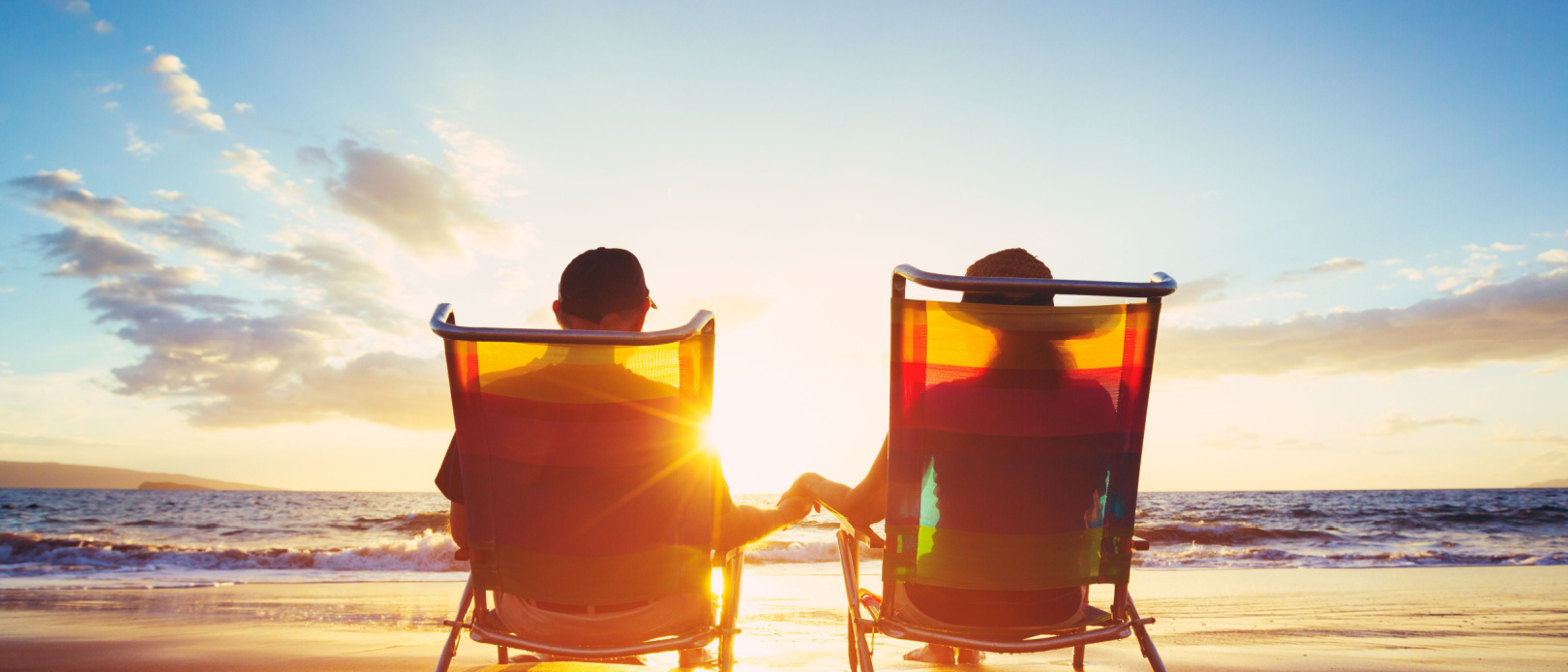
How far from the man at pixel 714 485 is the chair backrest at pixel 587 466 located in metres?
0.08

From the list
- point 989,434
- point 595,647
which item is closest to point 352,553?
point 595,647

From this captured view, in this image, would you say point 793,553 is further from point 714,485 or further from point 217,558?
point 714,485

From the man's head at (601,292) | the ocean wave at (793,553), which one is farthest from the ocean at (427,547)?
the man's head at (601,292)

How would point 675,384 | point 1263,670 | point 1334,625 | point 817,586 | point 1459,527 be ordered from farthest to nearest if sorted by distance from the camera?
1. point 1459,527
2. point 817,586
3. point 1334,625
4. point 1263,670
5. point 675,384

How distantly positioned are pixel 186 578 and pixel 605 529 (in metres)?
10.7

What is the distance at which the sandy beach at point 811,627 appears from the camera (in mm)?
4531

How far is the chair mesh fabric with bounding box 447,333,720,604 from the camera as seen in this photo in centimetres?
221

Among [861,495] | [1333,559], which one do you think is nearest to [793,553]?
[1333,559]

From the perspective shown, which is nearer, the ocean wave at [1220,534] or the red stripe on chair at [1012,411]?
the red stripe on chair at [1012,411]

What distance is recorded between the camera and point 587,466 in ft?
7.38

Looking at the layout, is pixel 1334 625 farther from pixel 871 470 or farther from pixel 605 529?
pixel 605 529

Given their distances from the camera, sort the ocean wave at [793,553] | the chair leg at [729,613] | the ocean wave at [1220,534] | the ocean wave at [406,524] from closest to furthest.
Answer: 1. the chair leg at [729,613]
2. the ocean wave at [793,553]
3. the ocean wave at [1220,534]
4. the ocean wave at [406,524]

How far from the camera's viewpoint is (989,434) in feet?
7.60

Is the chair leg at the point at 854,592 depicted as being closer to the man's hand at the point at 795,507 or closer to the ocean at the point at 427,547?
the man's hand at the point at 795,507
